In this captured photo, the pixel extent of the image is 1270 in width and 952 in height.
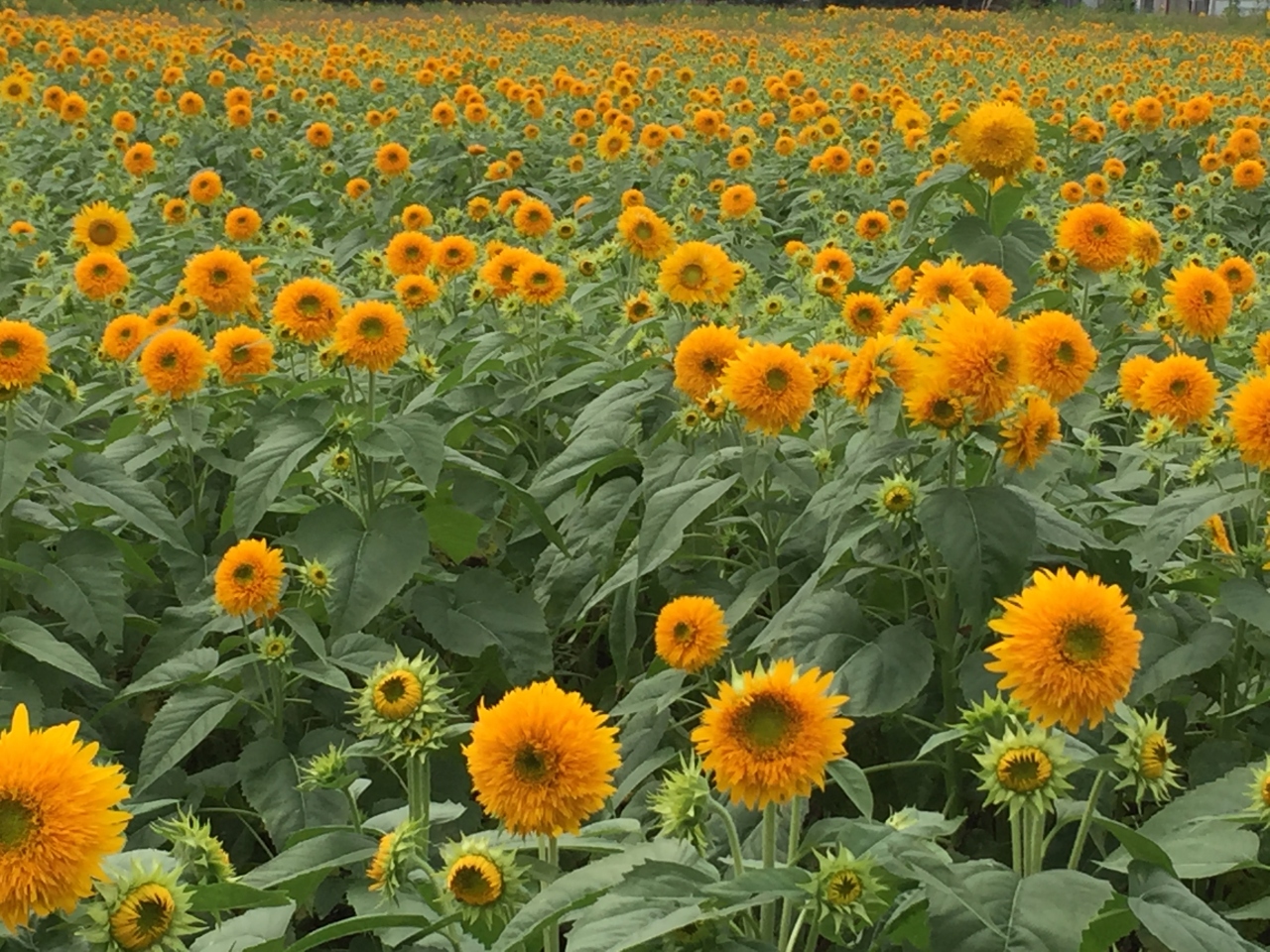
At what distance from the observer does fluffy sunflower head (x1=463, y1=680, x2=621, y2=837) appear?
1.49 meters

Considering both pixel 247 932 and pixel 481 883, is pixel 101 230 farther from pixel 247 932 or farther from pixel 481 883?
pixel 481 883

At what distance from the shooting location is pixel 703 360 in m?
2.64

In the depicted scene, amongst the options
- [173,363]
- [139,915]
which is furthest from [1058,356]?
[173,363]

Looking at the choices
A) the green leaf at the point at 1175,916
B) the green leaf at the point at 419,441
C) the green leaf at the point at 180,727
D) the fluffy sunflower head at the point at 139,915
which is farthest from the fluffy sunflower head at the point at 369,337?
the green leaf at the point at 1175,916

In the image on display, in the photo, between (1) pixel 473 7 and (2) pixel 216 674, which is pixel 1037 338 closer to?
(2) pixel 216 674

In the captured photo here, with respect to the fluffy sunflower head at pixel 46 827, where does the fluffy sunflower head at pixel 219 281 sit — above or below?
above

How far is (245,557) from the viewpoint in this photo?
247 cm

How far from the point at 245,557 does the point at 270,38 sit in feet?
50.0

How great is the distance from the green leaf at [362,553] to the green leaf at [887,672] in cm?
106

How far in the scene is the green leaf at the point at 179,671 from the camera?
8.47 feet

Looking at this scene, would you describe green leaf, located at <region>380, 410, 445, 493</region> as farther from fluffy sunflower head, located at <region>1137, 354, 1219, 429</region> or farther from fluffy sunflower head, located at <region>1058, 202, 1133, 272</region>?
fluffy sunflower head, located at <region>1058, 202, 1133, 272</region>

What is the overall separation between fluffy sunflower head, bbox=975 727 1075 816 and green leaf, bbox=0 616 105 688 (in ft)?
6.21

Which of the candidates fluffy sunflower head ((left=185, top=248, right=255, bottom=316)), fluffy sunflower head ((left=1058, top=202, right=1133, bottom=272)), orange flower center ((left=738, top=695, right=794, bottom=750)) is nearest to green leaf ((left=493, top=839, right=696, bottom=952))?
orange flower center ((left=738, top=695, right=794, bottom=750))

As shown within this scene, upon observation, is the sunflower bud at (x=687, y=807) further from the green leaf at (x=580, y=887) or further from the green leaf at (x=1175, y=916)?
the green leaf at (x=1175, y=916)
